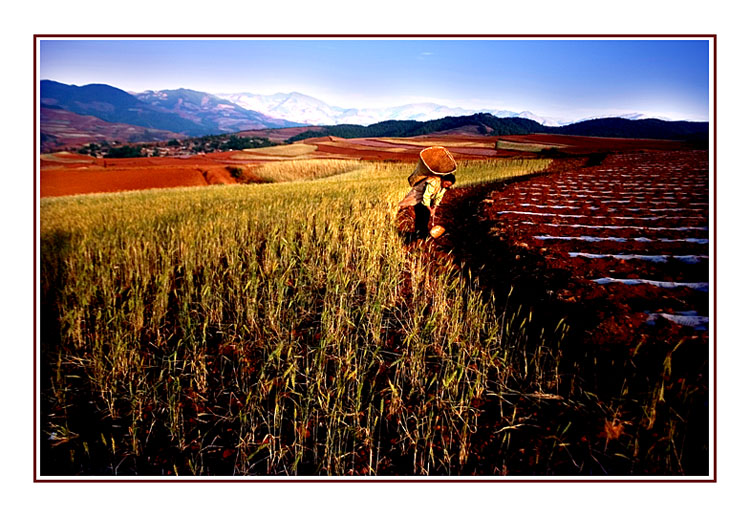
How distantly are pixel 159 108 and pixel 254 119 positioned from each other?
507 mm

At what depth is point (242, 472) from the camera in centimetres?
152

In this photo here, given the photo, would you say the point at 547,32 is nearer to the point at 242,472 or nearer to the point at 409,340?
the point at 409,340

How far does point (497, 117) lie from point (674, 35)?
854mm

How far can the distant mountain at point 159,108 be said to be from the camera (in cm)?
207

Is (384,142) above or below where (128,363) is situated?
above

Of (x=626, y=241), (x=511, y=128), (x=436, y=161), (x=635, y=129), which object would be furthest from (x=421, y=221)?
(x=635, y=129)

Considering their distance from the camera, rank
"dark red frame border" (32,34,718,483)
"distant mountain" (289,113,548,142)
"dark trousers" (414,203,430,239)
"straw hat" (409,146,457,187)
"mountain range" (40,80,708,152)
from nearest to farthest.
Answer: "dark red frame border" (32,34,718,483), "mountain range" (40,80,708,152), "distant mountain" (289,113,548,142), "straw hat" (409,146,457,187), "dark trousers" (414,203,430,239)

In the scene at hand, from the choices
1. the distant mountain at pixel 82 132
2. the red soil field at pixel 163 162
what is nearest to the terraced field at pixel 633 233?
the red soil field at pixel 163 162

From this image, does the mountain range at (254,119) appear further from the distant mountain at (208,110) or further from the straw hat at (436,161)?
the straw hat at (436,161)

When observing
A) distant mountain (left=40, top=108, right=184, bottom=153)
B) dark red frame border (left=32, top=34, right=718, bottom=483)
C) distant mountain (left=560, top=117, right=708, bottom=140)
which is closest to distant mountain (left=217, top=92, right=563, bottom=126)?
distant mountain (left=560, top=117, right=708, bottom=140)

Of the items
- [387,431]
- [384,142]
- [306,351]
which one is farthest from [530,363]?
[384,142]

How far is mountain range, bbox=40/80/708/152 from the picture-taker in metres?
2.14

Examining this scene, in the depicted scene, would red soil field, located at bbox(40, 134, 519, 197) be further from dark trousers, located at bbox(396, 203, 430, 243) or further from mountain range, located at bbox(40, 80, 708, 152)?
dark trousers, located at bbox(396, 203, 430, 243)

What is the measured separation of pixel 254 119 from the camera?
8.48 feet
